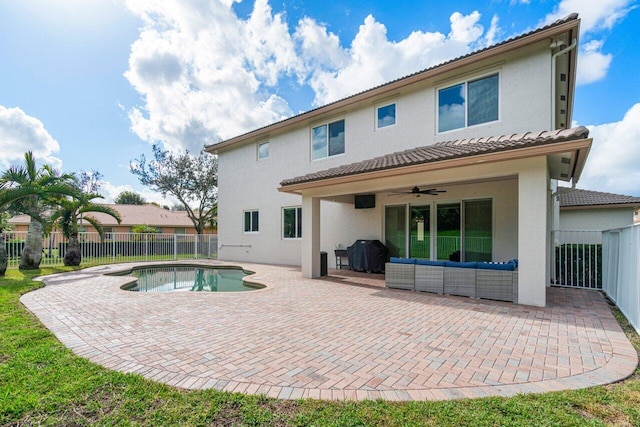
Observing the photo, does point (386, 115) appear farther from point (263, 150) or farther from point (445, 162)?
point (263, 150)

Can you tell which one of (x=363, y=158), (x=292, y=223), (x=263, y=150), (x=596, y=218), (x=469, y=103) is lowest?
(x=292, y=223)

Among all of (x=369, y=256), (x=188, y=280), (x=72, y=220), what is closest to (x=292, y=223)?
(x=369, y=256)

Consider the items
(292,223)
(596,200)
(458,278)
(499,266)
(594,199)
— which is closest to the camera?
(499,266)

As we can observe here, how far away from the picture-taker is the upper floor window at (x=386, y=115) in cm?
1235

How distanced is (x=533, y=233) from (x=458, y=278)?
2132 mm

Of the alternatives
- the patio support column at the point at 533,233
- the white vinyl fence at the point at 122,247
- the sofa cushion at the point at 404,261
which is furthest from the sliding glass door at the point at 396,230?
the white vinyl fence at the point at 122,247

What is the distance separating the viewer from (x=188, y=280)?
13055mm

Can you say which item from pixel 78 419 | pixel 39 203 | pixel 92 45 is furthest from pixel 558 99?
pixel 39 203

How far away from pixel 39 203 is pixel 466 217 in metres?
17.7

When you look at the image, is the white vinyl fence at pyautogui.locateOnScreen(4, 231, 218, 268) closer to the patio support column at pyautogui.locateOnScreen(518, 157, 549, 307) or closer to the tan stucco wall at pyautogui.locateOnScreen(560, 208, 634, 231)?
the patio support column at pyautogui.locateOnScreen(518, 157, 549, 307)

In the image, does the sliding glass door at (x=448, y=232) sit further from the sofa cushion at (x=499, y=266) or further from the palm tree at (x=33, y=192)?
the palm tree at (x=33, y=192)

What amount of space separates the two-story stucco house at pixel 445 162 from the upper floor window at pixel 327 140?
52 millimetres

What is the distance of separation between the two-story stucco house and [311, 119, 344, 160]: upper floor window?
52 mm

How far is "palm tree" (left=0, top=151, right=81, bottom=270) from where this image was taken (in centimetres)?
1183
